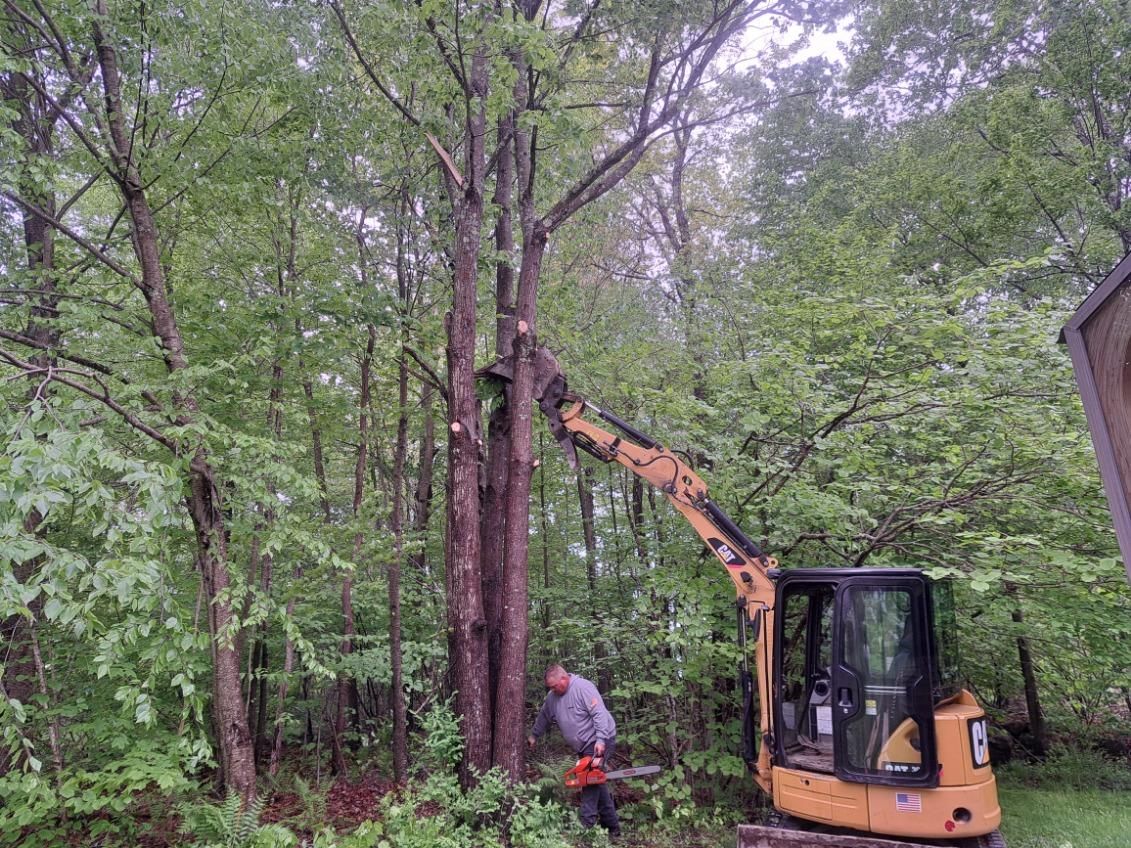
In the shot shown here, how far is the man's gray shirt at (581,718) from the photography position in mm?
5711

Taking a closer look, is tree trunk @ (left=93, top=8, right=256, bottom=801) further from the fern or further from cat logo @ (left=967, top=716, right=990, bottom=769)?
cat logo @ (left=967, top=716, right=990, bottom=769)

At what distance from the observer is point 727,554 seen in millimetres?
5500

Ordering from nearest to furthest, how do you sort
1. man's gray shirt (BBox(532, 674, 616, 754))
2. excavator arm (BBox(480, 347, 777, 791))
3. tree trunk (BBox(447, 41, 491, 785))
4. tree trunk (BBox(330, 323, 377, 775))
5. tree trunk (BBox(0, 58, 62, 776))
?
1. tree trunk (BBox(0, 58, 62, 776))
2. excavator arm (BBox(480, 347, 777, 791))
3. tree trunk (BBox(447, 41, 491, 785))
4. man's gray shirt (BBox(532, 674, 616, 754))
5. tree trunk (BBox(330, 323, 377, 775))

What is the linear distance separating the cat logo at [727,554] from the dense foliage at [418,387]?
596mm

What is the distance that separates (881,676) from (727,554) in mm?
1449

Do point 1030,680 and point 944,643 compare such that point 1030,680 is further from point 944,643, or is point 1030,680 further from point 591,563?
point 591,563

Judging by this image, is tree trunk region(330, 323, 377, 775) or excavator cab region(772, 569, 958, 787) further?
tree trunk region(330, 323, 377, 775)

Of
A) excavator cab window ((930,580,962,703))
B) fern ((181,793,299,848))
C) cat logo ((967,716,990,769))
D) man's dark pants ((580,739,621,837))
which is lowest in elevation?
man's dark pants ((580,739,621,837))

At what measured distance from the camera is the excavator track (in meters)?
4.22

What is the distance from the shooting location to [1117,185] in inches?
376

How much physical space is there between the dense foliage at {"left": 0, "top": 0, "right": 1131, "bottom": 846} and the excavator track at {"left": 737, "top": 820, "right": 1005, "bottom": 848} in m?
1.50

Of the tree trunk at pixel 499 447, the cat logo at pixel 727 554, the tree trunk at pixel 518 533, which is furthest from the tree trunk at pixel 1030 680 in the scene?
the tree trunk at pixel 499 447

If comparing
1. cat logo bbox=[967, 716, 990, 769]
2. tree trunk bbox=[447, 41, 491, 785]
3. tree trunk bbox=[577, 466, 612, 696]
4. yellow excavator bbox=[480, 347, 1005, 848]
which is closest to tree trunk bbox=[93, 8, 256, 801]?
tree trunk bbox=[447, 41, 491, 785]

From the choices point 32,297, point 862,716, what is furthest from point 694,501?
point 32,297
